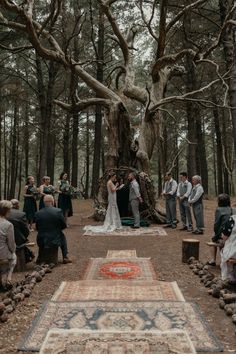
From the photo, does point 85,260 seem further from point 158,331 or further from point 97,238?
point 158,331

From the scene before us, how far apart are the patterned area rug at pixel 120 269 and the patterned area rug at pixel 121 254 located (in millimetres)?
417

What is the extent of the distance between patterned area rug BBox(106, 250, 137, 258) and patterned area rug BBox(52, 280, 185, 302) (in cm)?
233

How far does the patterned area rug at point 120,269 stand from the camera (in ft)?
24.3

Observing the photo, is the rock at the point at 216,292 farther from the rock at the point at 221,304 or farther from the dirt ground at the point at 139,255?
the rock at the point at 221,304

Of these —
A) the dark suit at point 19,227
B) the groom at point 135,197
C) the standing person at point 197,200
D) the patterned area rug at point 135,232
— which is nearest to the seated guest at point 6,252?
the dark suit at point 19,227

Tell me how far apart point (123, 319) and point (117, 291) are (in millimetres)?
1248

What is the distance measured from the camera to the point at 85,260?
9.02 m

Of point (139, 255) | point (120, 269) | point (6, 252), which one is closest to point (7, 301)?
point (6, 252)

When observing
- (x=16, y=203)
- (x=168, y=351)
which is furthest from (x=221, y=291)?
(x=16, y=203)

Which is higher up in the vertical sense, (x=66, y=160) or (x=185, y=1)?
(x=185, y=1)

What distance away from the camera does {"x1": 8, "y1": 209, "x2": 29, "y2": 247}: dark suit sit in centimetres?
788

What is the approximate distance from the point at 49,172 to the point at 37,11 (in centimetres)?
941

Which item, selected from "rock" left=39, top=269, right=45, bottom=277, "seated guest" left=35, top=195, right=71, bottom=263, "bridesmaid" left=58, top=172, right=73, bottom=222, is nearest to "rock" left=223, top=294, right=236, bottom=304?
"rock" left=39, top=269, right=45, bottom=277

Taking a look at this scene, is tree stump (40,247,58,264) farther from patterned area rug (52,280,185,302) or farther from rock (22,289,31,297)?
rock (22,289,31,297)
